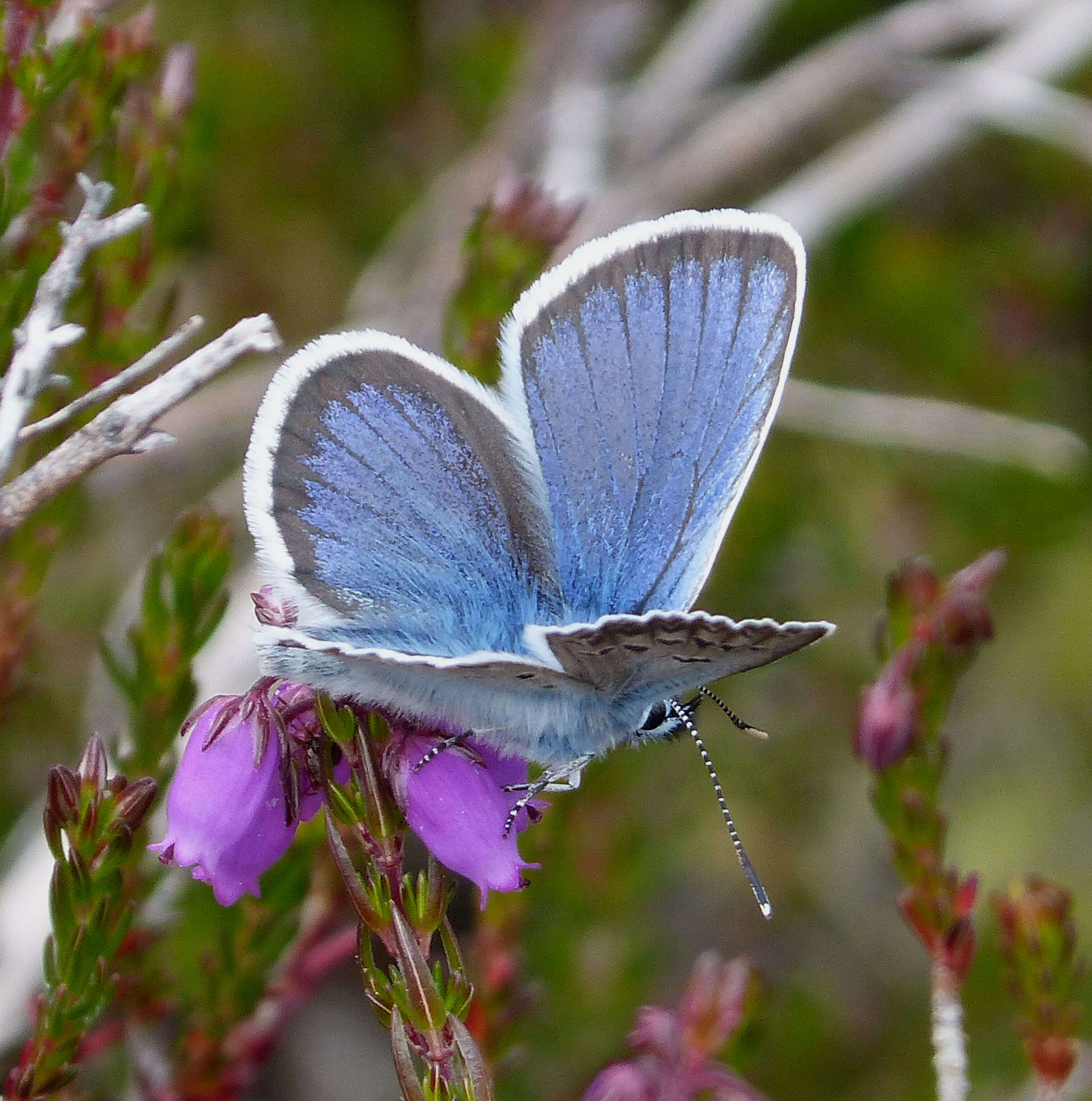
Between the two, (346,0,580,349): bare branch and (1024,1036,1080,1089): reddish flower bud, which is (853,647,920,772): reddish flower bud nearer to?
(1024,1036,1080,1089): reddish flower bud

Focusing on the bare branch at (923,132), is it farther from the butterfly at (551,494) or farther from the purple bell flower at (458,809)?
the purple bell flower at (458,809)

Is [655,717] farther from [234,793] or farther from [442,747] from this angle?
[234,793]

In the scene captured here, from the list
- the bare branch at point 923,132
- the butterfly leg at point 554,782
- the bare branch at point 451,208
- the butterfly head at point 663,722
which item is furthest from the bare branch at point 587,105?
the butterfly leg at point 554,782

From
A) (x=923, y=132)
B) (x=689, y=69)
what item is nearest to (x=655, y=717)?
(x=923, y=132)

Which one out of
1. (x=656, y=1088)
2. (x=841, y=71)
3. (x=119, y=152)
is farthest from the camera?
(x=841, y=71)

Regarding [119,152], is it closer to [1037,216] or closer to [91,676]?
[91,676]

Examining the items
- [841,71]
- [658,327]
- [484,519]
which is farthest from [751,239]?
[841,71]
